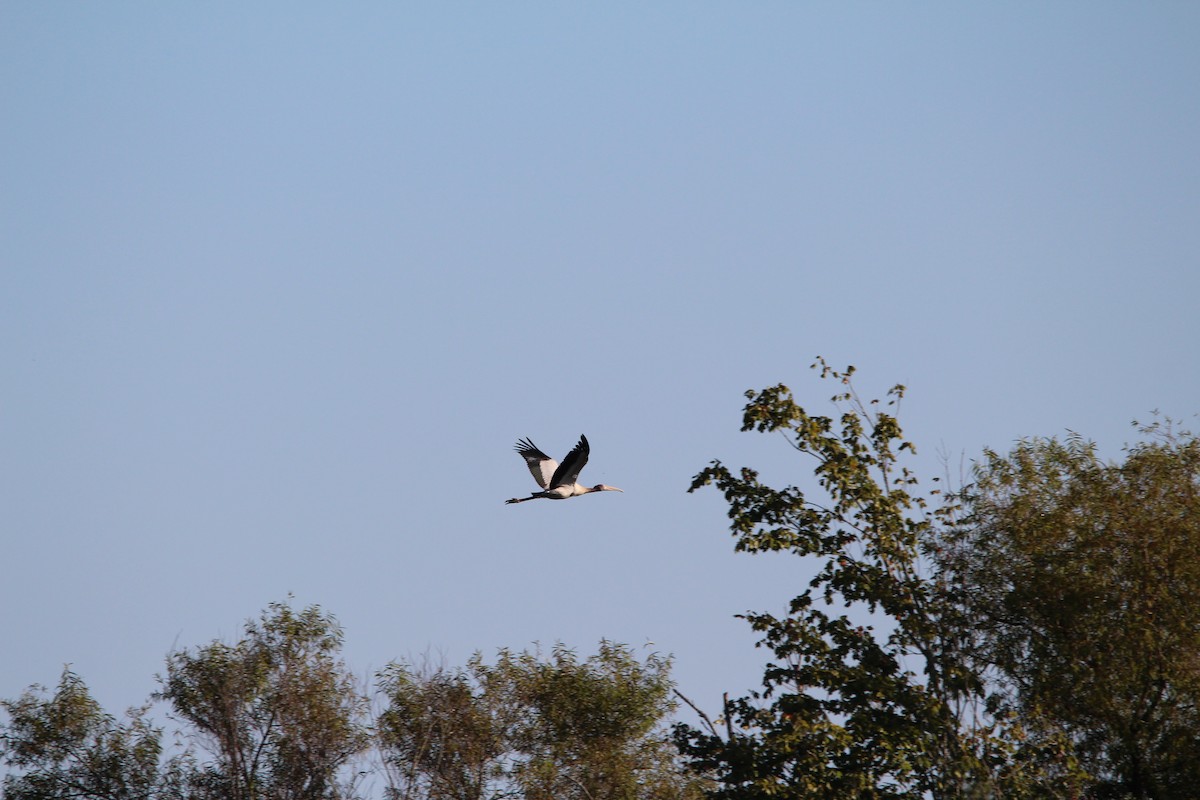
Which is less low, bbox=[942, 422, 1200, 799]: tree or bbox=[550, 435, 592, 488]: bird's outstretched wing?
bbox=[550, 435, 592, 488]: bird's outstretched wing

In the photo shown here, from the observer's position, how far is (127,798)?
118 ft

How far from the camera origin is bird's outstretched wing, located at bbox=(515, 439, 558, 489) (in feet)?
87.6

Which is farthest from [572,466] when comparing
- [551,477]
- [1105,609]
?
[1105,609]

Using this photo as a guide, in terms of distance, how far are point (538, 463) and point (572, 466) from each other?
1.68m

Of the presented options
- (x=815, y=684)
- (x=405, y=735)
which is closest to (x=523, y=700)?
(x=405, y=735)

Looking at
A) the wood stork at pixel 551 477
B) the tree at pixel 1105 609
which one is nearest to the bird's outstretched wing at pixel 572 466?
the wood stork at pixel 551 477

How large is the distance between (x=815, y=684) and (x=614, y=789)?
11.9 meters

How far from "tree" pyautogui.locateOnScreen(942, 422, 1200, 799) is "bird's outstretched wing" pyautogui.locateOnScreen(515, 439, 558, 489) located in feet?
21.5

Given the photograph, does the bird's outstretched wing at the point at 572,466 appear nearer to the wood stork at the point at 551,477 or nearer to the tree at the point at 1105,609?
the wood stork at the point at 551,477

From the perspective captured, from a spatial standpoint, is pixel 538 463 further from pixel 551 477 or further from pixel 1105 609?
pixel 1105 609

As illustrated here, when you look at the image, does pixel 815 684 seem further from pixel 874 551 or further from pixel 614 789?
pixel 614 789

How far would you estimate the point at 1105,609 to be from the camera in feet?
78.7

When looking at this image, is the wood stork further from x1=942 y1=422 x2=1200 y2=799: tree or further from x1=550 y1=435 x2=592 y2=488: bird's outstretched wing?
x1=942 y1=422 x2=1200 y2=799: tree

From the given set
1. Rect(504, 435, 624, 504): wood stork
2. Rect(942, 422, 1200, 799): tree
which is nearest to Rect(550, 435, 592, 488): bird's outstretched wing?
Rect(504, 435, 624, 504): wood stork
